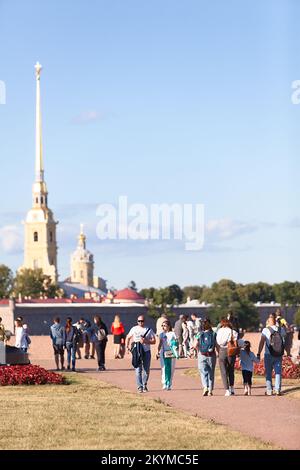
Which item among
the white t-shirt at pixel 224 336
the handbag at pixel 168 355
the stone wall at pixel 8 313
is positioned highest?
the stone wall at pixel 8 313

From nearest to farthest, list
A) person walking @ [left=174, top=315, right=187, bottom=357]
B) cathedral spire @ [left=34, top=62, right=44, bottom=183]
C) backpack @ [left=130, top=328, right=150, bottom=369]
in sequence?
backpack @ [left=130, top=328, right=150, bottom=369] < person walking @ [left=174, top=315, right=187, bottom=357] < cathedral spire @ [left=34, top=62, right=44, bottom=183]

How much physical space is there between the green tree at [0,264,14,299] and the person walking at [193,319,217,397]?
436 ft

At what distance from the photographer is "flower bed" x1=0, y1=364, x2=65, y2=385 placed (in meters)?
24.3

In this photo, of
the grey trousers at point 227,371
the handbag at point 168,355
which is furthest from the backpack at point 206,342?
the handbag at point 168,355

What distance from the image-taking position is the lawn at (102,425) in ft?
50.1

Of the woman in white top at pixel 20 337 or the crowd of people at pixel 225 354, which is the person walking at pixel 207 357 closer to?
the crowd of people at pixel 225 354

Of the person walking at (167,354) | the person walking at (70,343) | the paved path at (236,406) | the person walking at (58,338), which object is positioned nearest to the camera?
the paved path at (236,406)

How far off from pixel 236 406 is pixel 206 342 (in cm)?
257

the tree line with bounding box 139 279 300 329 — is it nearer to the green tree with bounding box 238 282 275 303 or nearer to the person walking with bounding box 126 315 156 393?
the green tree with bounding box 238 282 275 303

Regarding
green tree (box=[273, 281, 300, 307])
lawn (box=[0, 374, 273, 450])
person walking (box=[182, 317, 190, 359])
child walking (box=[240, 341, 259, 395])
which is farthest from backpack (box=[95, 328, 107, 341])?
green tree (box=[273, 281, 300, 307])

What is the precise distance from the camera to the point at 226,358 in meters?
22.2

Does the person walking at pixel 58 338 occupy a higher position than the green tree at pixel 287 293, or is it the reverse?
the green tree at pixel 287 293

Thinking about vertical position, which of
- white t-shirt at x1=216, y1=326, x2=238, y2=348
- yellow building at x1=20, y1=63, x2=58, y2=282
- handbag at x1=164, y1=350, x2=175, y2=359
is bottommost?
handbag at x1=164, y1=350, x2=175, y2=359

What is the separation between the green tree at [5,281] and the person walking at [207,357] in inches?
5229
